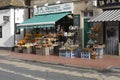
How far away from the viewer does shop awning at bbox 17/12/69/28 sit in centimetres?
2327

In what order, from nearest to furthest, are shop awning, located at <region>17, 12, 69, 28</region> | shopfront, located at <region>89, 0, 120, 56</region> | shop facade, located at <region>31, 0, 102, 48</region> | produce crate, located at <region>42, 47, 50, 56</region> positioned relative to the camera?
shopfront, located at <region>89, 0, 120, 56</region> < shop facade, located at <region>31, 0, 102, 48</region> < produce crate, located at <region>42, 47, 50, 56</region> < shop awning, located at <region>17, 12, 69, 28</region>

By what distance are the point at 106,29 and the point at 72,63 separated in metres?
5.01

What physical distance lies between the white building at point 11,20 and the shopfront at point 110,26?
9498 millimetres

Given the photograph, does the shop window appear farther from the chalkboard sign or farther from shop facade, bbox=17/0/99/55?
the chalkboard sign

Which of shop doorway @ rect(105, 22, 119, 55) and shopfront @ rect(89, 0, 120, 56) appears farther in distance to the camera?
shop doorway @ rect(105, 22, 119, 55)

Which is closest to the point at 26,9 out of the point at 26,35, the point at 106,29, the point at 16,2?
the point at 16,2

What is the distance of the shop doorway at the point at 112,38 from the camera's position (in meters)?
20.4

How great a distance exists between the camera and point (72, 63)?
17.3 meters

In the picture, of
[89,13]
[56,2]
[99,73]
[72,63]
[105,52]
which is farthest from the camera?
[56,2]

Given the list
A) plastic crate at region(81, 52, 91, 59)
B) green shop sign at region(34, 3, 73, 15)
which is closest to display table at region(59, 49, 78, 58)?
plastic crate at region(81, 52, 91, 59)

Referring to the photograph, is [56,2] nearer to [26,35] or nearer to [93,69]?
[26,35]

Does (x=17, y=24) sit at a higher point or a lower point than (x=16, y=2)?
lower

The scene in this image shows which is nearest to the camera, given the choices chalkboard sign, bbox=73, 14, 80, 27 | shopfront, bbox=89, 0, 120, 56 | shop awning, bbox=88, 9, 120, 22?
shop awning, bbox=88, 9, 120, 22

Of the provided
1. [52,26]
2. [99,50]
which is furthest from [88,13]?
[99,50]
